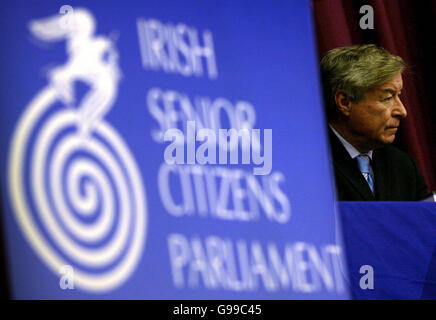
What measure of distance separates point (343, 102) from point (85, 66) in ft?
3.56

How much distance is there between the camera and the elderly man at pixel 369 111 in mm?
2226

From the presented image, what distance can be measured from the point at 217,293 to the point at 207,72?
401 millimetres

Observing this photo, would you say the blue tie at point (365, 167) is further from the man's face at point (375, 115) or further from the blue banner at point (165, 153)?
the blue banner at point (165, 153)

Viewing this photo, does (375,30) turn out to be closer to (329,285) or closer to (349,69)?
(349,69)

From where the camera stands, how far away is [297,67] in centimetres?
149

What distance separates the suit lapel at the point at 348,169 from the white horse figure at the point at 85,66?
2.98ft

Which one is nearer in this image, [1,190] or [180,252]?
[1,190]

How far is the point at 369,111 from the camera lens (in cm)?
227

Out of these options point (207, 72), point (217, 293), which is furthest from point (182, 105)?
point (217, 293)

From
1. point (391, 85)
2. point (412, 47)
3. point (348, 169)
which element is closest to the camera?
point (348, 169)

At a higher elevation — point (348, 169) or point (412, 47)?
point (412, 47)

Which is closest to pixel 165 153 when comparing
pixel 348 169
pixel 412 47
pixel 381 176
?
pixel 348 169

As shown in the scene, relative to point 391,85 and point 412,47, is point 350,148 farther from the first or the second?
point 412,47
